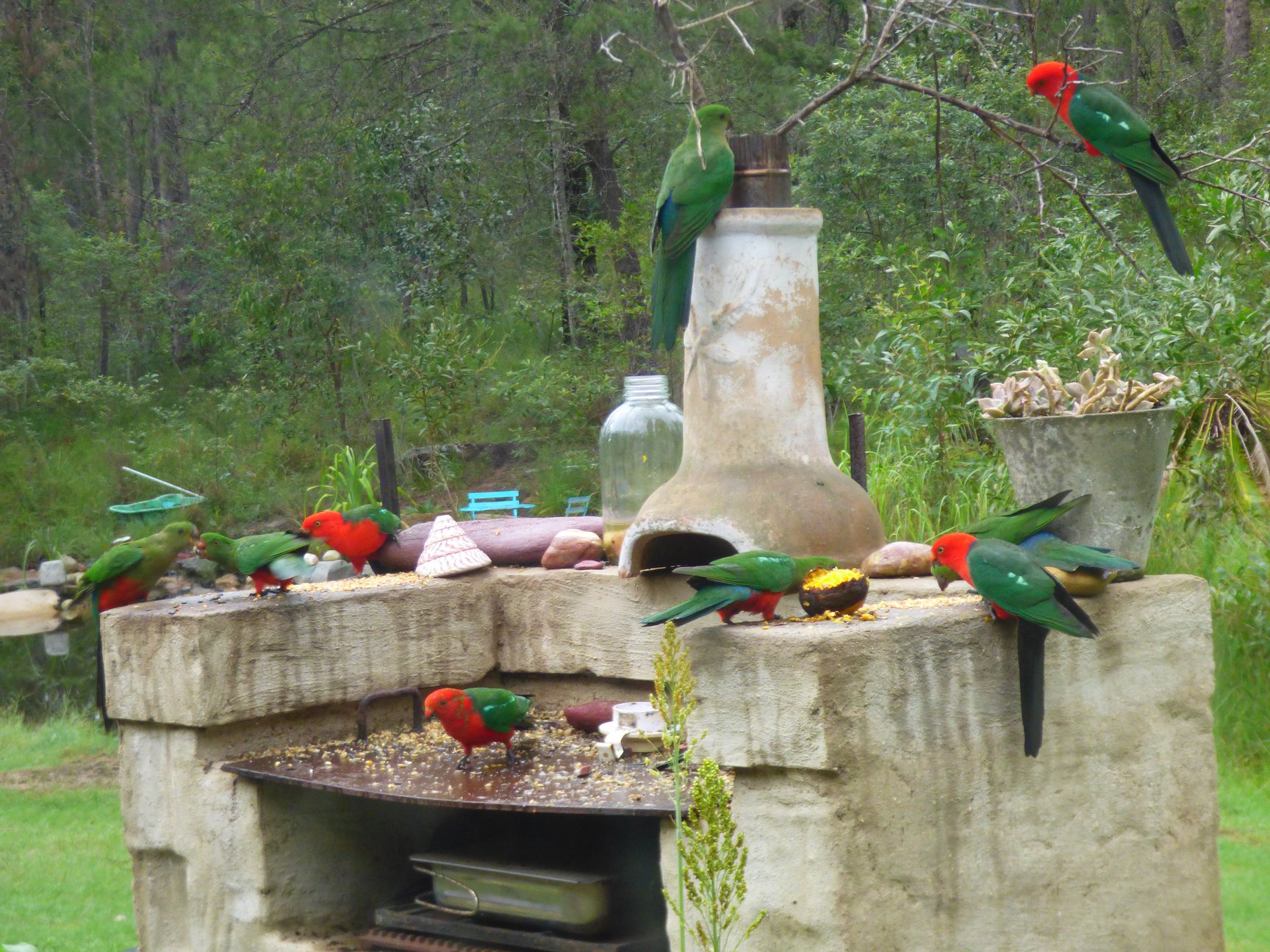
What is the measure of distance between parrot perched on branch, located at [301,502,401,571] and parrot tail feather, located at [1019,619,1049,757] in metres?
2.05

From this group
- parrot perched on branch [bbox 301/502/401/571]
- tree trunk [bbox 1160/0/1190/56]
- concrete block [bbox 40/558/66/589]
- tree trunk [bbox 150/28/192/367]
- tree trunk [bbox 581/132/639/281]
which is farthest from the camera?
tree trunk [bbox 150/28/192/367]

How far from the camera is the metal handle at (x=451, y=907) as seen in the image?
3.36 meters

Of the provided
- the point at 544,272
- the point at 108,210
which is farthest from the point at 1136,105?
the point at 108,210

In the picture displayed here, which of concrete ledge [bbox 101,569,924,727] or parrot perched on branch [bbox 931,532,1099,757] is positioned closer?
parrot perched on branch [bbox 931,532,1099,757]

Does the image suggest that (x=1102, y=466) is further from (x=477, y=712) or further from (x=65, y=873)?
(x=65, y=873)

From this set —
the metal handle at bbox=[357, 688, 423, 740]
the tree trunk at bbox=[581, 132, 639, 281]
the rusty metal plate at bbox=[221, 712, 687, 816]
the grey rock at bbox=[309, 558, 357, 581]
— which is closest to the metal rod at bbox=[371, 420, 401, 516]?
the metal handle at bbox=[357, 688, 423, 740]

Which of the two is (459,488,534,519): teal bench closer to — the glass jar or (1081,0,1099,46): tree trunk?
the glass jar

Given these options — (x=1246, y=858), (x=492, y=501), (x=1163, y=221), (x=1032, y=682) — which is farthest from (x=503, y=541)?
(x=492, y=501)

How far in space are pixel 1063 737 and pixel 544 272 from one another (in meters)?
9.93

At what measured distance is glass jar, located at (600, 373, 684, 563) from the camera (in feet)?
14.1

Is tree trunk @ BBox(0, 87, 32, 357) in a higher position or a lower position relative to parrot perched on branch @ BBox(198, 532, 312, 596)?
higher

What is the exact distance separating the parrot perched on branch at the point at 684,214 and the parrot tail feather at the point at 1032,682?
1150mm

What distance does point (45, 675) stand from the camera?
9.11 meters

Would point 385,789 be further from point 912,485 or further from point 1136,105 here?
point 1136,105
